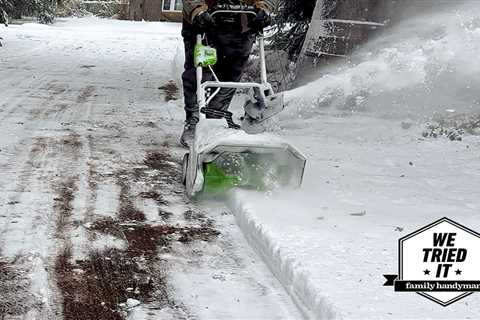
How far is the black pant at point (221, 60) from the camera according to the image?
610 cm

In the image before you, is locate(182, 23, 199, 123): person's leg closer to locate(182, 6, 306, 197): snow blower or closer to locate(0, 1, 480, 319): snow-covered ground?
locate(0, 1, 480, 319): snow-covered ground

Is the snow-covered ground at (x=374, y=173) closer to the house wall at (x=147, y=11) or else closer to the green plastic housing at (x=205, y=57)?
the green plastic housing at (x=205, y=57)

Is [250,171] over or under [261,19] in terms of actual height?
under

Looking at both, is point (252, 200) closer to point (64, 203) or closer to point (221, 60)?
point (64, 203)

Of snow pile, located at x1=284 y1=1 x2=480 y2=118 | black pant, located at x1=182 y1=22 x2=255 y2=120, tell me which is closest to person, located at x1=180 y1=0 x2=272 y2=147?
black pant, located at x1=182 y1=22 x2=255 y2=120

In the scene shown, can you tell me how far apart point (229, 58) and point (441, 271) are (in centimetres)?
364

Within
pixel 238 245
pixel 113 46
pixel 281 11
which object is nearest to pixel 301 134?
pixel 238 245

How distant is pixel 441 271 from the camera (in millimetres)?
3100

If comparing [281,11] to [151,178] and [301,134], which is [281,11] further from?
[151,178]

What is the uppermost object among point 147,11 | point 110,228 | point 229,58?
point 229,58

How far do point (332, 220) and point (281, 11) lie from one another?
21.9 ft

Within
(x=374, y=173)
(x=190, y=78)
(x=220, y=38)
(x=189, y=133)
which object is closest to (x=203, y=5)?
(x=220, y=38)

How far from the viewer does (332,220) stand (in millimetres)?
4281

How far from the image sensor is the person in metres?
5.54
